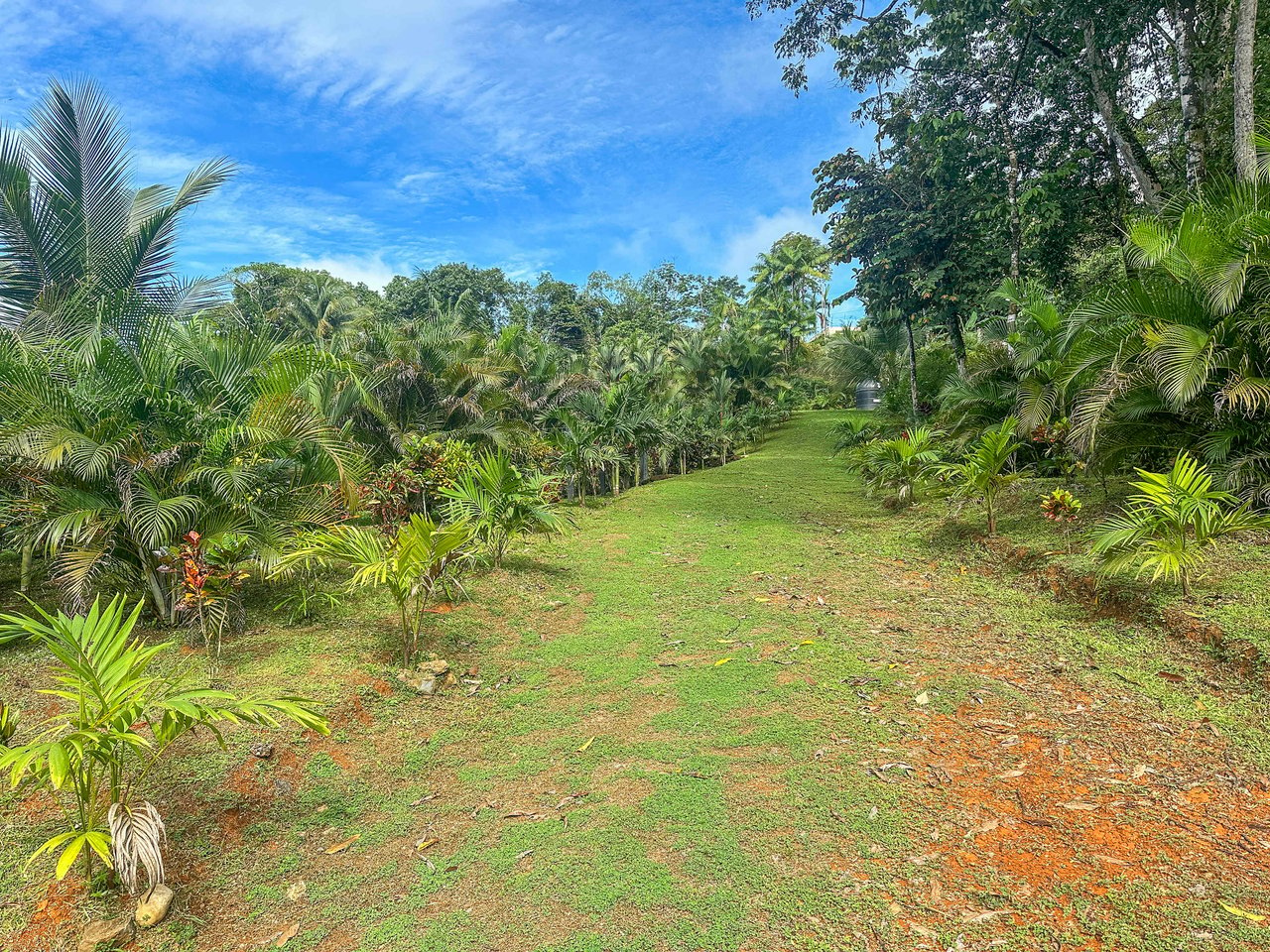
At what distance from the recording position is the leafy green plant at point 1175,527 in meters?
4.15

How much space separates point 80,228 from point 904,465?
367 inches

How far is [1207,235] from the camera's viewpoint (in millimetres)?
5156

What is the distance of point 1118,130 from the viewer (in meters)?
9.82

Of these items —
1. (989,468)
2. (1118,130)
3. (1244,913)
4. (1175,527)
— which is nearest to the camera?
(1244,913)

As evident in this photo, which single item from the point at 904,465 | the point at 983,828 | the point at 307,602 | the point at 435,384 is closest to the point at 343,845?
the point at 983,828

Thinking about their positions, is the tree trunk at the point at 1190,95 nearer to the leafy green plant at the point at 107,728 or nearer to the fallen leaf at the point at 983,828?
the fallen leaf at the point at 983,828

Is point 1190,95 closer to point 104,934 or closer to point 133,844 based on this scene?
point 133,844

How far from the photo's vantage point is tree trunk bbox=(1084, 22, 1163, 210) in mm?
9648

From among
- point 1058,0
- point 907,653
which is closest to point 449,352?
point 907,653

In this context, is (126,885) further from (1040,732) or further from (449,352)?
(449,352)

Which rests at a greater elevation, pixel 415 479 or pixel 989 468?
pixel 415 479

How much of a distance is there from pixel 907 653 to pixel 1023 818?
5.94 feet

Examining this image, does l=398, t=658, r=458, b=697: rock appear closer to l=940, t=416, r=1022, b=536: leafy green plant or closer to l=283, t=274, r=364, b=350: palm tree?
l=940, t=416, r=1022, b=536: leafy green plant

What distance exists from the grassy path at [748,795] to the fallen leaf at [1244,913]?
0.08 ft
